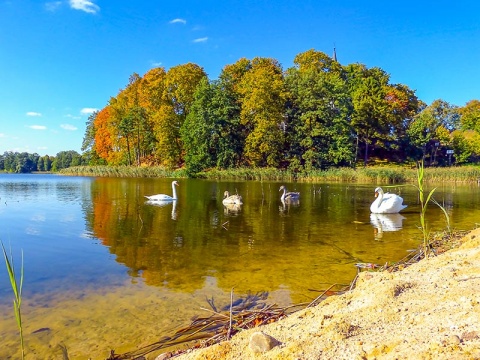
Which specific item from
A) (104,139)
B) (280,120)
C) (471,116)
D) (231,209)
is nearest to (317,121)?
(280,120)

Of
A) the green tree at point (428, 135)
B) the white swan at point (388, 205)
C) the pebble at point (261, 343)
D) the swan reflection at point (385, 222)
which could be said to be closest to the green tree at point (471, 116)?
the green tree at point (428, 135)

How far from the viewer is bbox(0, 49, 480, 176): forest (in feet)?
146

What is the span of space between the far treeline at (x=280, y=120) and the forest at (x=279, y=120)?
5.3 inches

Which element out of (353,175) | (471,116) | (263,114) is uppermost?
(471,116)

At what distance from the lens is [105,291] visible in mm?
5543

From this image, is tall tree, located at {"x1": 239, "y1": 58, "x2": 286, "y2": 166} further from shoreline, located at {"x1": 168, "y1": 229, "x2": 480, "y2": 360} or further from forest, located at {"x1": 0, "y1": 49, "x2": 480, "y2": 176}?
shoreline, located at {"x1": 168, "y1": 229, "x2": 480, "y2": 360}

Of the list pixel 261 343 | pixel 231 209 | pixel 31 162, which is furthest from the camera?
pixel 31 162

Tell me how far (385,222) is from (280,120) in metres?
34.8

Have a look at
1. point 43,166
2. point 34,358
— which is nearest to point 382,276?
point 34,358

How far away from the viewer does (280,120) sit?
45.9 metres

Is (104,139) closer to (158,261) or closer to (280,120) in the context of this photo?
(280,120)

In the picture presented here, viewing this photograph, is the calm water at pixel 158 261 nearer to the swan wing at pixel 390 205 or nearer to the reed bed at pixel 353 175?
the swan wing at pixel 390 205

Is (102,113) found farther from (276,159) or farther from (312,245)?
(312,245)

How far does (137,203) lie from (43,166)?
91728mm
